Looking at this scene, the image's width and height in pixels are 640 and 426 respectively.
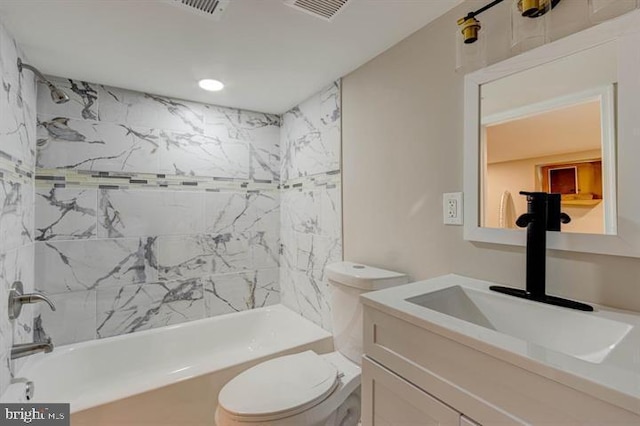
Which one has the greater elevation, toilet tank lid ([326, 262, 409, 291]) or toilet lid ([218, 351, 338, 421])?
toilet tank lid ([326, 262, 409, 291])

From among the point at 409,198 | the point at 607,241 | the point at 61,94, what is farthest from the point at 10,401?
the point at 607,241

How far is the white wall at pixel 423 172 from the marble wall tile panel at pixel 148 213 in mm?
1195

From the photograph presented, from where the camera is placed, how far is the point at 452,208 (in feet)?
4.34

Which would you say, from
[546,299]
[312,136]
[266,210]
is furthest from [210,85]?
[546,299]

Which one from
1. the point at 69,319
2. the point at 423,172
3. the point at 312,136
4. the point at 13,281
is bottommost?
the point at 69,319

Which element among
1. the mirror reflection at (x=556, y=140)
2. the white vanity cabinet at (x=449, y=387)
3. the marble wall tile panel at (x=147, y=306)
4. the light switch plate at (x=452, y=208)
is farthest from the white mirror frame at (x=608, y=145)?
the marble wall tile panel at (x=147, y=306)

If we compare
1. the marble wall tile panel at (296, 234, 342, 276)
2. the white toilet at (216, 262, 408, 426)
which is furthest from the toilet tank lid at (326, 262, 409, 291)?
the marble wall tile panel at (296, 234, 342, 276)

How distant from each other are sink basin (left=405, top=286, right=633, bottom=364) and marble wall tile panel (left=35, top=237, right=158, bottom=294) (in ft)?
6.38

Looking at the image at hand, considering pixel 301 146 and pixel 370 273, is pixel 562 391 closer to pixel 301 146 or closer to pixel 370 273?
pixel 370 273

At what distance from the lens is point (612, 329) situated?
806mm

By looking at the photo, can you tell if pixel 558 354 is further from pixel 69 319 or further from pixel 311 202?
pixel 69 319

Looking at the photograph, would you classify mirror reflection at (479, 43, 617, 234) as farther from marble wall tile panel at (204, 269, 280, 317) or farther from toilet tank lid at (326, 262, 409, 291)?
marble wall tile panel at (204, 269, 280, 317)

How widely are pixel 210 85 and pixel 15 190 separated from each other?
121 centimetres

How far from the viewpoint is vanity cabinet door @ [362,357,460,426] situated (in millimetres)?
801
